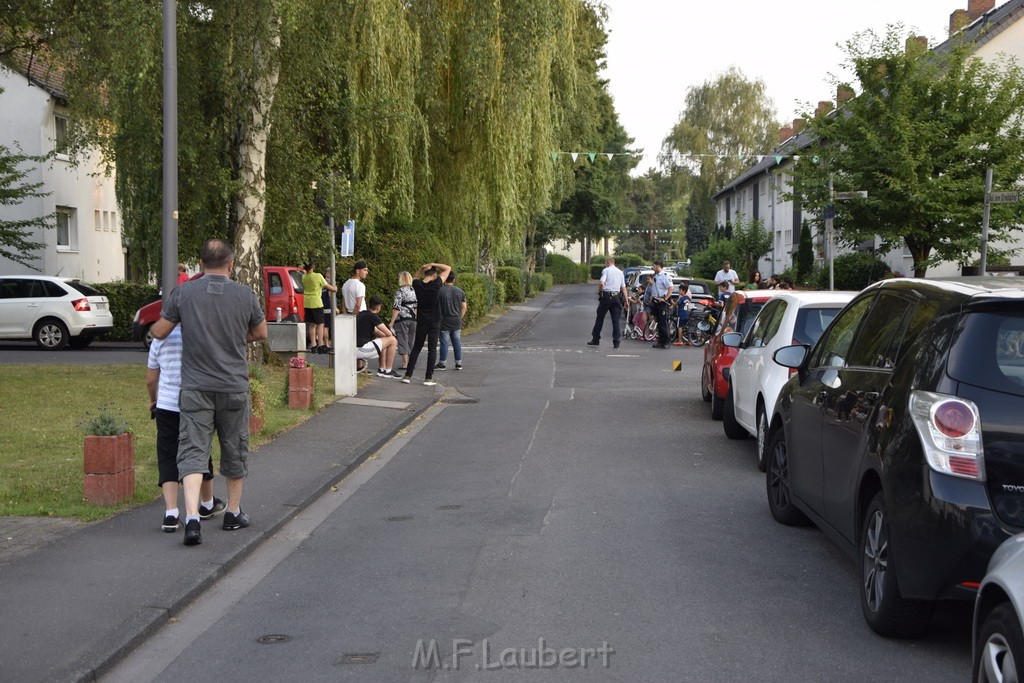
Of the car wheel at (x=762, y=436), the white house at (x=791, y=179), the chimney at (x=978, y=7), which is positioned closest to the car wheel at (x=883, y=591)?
the car wheel at (x=762, y=436)

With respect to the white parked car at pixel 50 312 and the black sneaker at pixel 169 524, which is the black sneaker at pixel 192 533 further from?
the white parked car at pixel 50 312

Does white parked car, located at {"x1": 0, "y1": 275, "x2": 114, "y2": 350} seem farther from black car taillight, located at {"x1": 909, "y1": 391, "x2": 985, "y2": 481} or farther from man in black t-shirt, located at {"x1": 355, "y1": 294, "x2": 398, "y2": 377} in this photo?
black car taillight, located at {"x1": 909, "y1": 391, "x2": 985, "y2": 481}

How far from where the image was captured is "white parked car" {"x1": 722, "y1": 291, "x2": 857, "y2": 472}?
10367 millimetres

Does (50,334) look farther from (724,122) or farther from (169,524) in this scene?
(724,122)

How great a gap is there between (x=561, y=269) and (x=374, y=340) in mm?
73150

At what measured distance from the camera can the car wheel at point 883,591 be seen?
17.2 ft

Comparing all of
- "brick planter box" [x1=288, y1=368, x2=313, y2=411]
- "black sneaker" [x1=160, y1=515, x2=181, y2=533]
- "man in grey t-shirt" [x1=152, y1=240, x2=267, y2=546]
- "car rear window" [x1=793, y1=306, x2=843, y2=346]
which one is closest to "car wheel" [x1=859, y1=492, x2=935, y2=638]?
"man in grey t-shirt" [x1=152, y1=240, x2=267, y2=546]

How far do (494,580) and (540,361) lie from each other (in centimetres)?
1714

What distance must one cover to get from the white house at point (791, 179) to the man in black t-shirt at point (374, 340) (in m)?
9.50

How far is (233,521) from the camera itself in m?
7.68

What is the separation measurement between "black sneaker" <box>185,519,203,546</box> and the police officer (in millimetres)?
21009

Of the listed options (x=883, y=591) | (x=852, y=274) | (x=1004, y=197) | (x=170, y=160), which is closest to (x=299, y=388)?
(x=170, y=160)

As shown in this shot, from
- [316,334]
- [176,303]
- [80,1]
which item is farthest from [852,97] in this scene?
[176,303]

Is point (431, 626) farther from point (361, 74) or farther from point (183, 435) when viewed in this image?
point (361, 74)
